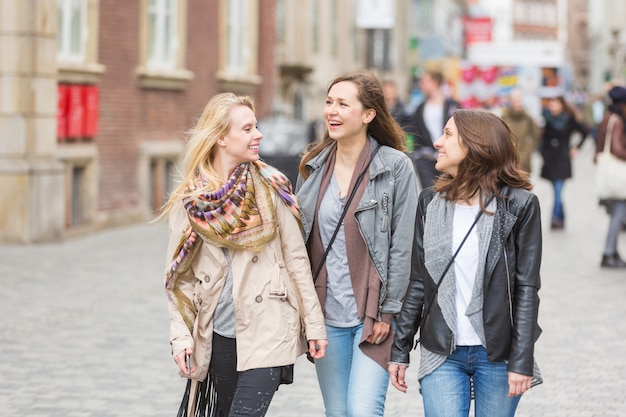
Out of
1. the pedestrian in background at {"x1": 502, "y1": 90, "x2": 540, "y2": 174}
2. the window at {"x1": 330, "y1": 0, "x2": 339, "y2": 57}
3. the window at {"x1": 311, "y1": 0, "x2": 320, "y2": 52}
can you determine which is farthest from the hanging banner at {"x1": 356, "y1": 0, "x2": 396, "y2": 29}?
the pedestrian in background at {"x1": 502, "y1": 90, "x2": 540, "y2": 174}

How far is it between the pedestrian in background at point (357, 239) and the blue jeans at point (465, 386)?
17.5 inches

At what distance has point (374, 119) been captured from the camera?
16.9ft

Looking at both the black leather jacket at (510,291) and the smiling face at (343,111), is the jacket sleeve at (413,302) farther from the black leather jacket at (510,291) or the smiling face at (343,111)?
the smiling face at (343,111)

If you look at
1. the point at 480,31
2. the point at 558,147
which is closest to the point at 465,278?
the point at 558,147

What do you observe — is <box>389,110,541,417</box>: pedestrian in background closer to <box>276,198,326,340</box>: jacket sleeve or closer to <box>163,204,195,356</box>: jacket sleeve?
<box>276,198,326,340</box>: jacket sleeve

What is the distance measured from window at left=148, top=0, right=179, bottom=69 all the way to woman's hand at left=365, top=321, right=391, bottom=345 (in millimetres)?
14656

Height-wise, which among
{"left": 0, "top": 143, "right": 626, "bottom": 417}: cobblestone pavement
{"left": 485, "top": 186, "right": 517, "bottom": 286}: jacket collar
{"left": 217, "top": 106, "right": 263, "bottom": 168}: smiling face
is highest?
{"left": 217, "top": 106, "right": 263, "bottom": 168}: smiling face

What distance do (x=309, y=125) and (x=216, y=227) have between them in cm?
2014

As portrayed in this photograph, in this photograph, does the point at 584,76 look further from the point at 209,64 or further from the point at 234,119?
the point at 234,119

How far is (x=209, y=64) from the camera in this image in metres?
21.8

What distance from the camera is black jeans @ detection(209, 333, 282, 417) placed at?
4648 mm

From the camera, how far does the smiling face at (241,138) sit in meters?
4.76

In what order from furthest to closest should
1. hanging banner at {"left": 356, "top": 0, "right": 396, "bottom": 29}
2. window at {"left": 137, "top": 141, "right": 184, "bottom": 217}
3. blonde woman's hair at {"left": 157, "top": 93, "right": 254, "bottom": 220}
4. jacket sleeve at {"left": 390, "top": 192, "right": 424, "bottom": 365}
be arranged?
1. hanging banner at {"left": 356, "top": 0, "right": 396, "bottom": 29}
2. window at {"left": 137, "top": 141, "right": 184, "bottom": 217}
3. blonde woman's hair at {"left": 157, "top": 93, "right": 254, "bottom": 220}
4. jacket sleeve at {"left": 390, "top": 192, "right": 424, "bottom": 365}

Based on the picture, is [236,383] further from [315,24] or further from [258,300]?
[315,24]
